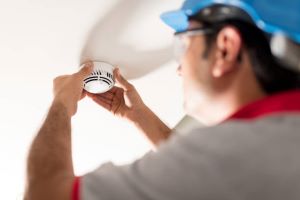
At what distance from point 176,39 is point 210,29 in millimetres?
118

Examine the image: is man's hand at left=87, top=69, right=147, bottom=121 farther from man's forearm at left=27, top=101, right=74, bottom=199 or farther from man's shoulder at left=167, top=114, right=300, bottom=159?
man's shoulder at left=167, top=114, right=300, bottom=159

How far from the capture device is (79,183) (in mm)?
927

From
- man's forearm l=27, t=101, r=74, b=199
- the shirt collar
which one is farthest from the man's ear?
man's forearm l=27, t=101, r=74, b=199

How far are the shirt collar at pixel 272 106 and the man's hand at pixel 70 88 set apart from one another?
528mm

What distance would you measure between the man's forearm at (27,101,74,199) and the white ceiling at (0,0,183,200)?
194 mm

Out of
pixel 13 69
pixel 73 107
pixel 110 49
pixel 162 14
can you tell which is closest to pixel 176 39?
pixel 162 14

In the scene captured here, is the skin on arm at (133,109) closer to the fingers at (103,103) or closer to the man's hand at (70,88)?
the fingers at (103,103)

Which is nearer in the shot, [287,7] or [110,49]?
[287,7]

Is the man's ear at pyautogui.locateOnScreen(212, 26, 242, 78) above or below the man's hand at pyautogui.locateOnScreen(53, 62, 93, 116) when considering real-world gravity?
above

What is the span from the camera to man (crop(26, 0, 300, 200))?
0.81 meters

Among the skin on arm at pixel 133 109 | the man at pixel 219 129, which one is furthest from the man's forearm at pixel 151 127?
the man at pixel 219 129

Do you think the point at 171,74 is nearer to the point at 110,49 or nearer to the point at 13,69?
the point at 110,49

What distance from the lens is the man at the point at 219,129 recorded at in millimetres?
808

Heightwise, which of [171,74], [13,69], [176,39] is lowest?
[171,74]
